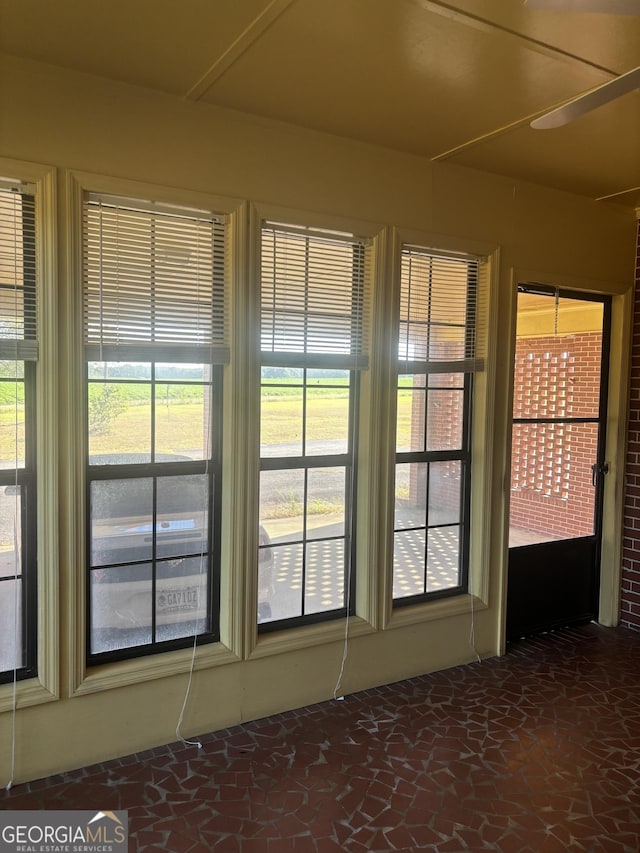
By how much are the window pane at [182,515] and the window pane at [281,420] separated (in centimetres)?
40

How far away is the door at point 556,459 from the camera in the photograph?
4211 millimetres

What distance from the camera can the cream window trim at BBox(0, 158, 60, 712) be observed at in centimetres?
256

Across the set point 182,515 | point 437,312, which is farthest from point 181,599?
point 437,312

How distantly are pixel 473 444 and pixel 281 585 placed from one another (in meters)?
1.52

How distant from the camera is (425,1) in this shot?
2053 millimetres

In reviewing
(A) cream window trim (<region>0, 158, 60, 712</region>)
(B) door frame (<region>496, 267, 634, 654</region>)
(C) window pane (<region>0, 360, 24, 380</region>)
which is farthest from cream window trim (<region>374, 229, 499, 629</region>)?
(C) window pane (<region>0, 360, 24, 380</region>)

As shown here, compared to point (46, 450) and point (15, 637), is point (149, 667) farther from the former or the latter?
point (46, 450)

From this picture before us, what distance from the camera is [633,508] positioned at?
4566 mm

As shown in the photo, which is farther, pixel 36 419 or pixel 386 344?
pixel 386 344

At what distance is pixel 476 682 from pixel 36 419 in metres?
2.83

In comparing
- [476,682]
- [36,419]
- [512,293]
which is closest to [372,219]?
[512,293]

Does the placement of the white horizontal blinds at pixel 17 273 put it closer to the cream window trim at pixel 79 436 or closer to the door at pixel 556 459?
the cream window trim at pixel 79 436

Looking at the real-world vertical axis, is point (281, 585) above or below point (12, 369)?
below

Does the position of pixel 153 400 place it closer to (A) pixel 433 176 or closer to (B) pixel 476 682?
(A) pixel 433 176
